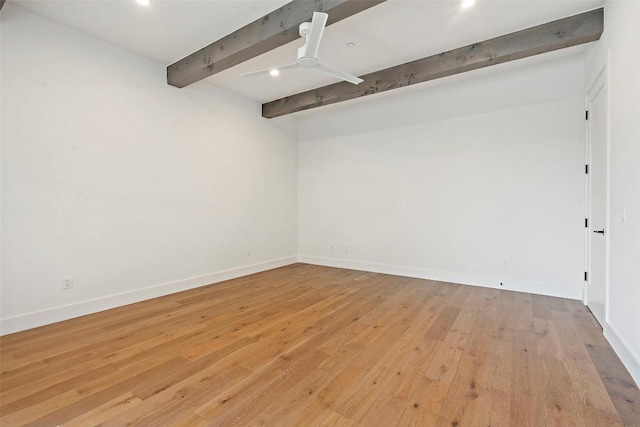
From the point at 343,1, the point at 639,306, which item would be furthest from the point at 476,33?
the point at 639,306

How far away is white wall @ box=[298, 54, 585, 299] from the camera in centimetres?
387

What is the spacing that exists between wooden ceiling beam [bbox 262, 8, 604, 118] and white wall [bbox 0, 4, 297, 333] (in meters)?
1.77

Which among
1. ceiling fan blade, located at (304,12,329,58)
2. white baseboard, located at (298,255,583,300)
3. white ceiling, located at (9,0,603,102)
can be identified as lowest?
white baseboard, located at (298,255,583,300)

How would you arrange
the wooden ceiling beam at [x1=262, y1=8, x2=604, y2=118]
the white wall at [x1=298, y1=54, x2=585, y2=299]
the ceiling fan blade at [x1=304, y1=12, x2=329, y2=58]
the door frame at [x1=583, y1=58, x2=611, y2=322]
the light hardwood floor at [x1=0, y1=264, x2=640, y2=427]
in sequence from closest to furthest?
the light hardwood floor at [x1=0, y1=264, x2=640, y2=427] → the ceiling fan blade at [x1=304, y1=12, x2=329, y2=58] → the door frame at [x1=583, y1=58, x2=611, y2=322] → the wooden ceiling beam at [x1=262, y1=8, x2=604, y2=118] → the white wall at [x1=298, y1=54, x2=585, y2=299]

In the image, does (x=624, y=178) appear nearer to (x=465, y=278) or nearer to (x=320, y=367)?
(x=465, y=278)

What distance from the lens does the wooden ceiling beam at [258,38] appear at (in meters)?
2.48

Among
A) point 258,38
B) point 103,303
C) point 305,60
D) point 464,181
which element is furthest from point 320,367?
point 464,181

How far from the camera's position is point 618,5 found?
2383 millimetres

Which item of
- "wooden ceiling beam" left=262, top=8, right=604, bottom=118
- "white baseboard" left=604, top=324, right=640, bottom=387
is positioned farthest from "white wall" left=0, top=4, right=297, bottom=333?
"white baseboard" left=604, top=324, right=640, bottom=387

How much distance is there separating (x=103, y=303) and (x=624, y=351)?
493 centimetres

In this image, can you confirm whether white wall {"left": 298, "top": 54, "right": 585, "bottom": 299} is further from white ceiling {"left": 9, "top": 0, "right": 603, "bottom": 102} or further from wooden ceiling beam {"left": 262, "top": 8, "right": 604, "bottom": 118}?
wooden ceiling beam {"left": 262, "top": 8, "right": 604, "bottom": 118}

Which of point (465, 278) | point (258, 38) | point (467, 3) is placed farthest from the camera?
point (465, 278)

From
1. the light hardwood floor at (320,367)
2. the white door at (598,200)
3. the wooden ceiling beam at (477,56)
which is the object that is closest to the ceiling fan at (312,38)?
the wooden ceiling beam at (477,56)

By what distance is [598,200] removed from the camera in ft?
10.3
